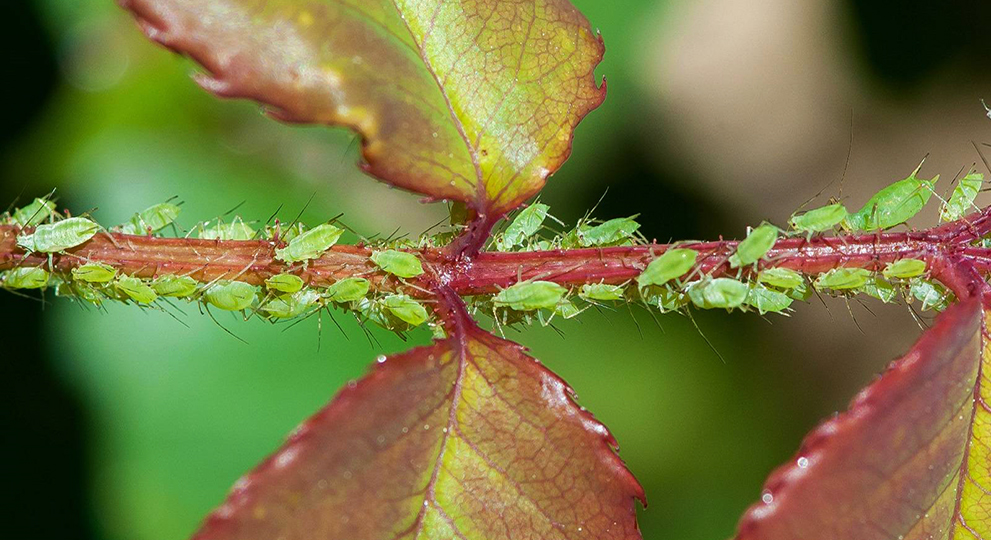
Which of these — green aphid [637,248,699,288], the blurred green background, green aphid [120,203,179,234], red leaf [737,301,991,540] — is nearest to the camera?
red leaf [737,301,991,540]

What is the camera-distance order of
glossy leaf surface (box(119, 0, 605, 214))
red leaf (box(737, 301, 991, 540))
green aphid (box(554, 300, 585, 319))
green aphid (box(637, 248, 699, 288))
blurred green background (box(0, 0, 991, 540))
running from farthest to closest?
blurred green background (box(0, 0, 991, 540)), green aphid (box(554, 300, 585, 319)), green aphid (box(637, 248, 699, 288)), glossy leaf surface (box(119, 0, 605, 214)), red leaf (box(737, 301, 991, 540))

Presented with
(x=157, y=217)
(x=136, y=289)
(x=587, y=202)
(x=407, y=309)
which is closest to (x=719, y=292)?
(x=407, y=309)

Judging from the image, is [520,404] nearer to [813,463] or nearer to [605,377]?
[813,463]

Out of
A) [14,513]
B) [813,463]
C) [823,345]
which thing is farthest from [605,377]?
[813,463]

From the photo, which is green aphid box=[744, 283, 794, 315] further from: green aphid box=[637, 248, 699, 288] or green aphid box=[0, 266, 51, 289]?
green aphid box=[0, 266, 51, 289]

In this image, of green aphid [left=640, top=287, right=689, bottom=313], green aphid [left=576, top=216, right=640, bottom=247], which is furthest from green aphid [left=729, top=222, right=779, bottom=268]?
green aphid [left=576, top=216, right=640, bottom=247]
